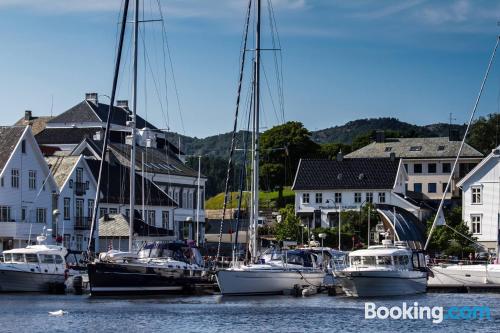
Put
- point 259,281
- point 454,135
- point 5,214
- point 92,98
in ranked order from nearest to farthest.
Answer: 1. point 259,281
2. point 5,214
3. point 92,98
4. point 454,135

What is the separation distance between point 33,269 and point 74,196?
3067 cm

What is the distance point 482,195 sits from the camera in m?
116

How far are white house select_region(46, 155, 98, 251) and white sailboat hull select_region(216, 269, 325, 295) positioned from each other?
35.0m

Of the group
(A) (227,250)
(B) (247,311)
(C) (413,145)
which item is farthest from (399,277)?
(C) (413,145)

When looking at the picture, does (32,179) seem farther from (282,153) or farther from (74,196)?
(282,153)

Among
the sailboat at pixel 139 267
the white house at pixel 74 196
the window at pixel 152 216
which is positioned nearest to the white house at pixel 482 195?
the window at pixel 152 216

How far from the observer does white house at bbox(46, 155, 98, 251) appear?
103812mm

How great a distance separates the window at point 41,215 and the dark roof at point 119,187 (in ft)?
32.5

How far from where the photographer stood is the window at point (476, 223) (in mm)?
115688

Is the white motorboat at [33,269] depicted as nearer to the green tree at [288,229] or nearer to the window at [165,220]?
the window at [165,220]

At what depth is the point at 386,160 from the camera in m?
138

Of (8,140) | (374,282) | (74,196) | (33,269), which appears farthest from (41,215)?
(374,282)

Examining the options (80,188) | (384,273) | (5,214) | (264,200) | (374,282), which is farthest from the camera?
(264,200)

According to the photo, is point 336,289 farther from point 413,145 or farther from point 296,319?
point 413,145
